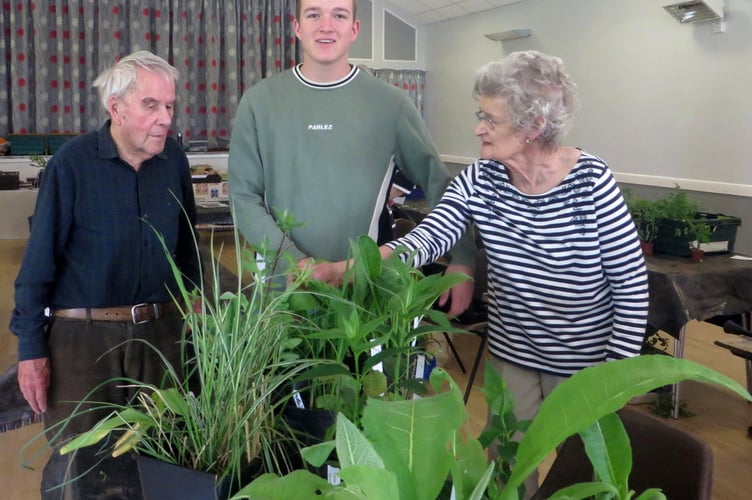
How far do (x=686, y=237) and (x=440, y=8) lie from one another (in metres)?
7.97

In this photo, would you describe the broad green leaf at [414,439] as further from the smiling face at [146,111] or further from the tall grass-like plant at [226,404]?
the smiling face at [146,111]

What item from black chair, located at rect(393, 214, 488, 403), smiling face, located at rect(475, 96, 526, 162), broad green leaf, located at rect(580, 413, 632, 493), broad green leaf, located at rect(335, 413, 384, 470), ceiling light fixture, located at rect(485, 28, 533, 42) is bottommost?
black chair, located at rect(393, 214, 488, 403)

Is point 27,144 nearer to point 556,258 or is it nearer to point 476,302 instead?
point 476,302

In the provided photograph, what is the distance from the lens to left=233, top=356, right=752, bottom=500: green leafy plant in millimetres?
643

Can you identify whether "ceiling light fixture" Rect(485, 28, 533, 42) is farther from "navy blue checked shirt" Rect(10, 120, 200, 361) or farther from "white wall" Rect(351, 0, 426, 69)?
"navy blue checked shirt" Rect(10, 120, 200, 361)

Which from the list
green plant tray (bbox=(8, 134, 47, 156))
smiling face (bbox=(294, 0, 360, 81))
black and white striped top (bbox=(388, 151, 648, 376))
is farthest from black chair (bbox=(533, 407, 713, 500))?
green plant tray (bbox=(8, 134, 47, 156))

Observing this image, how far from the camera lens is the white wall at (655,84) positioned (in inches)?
257

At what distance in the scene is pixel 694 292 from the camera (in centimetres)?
376

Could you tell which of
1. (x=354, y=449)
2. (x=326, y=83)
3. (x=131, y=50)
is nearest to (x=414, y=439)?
(x=354, y=449)

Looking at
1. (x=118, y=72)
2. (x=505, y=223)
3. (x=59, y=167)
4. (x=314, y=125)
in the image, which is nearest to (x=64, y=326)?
(x=59, y=167)

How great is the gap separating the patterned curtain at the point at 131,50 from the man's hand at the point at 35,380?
912cm

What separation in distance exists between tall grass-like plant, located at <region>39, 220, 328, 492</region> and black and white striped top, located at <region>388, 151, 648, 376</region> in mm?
679

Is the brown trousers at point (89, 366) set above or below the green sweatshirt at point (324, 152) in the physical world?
below

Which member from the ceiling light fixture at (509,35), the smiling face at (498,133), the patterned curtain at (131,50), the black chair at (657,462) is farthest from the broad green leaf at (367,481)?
the patterned curtain at (131,50)
